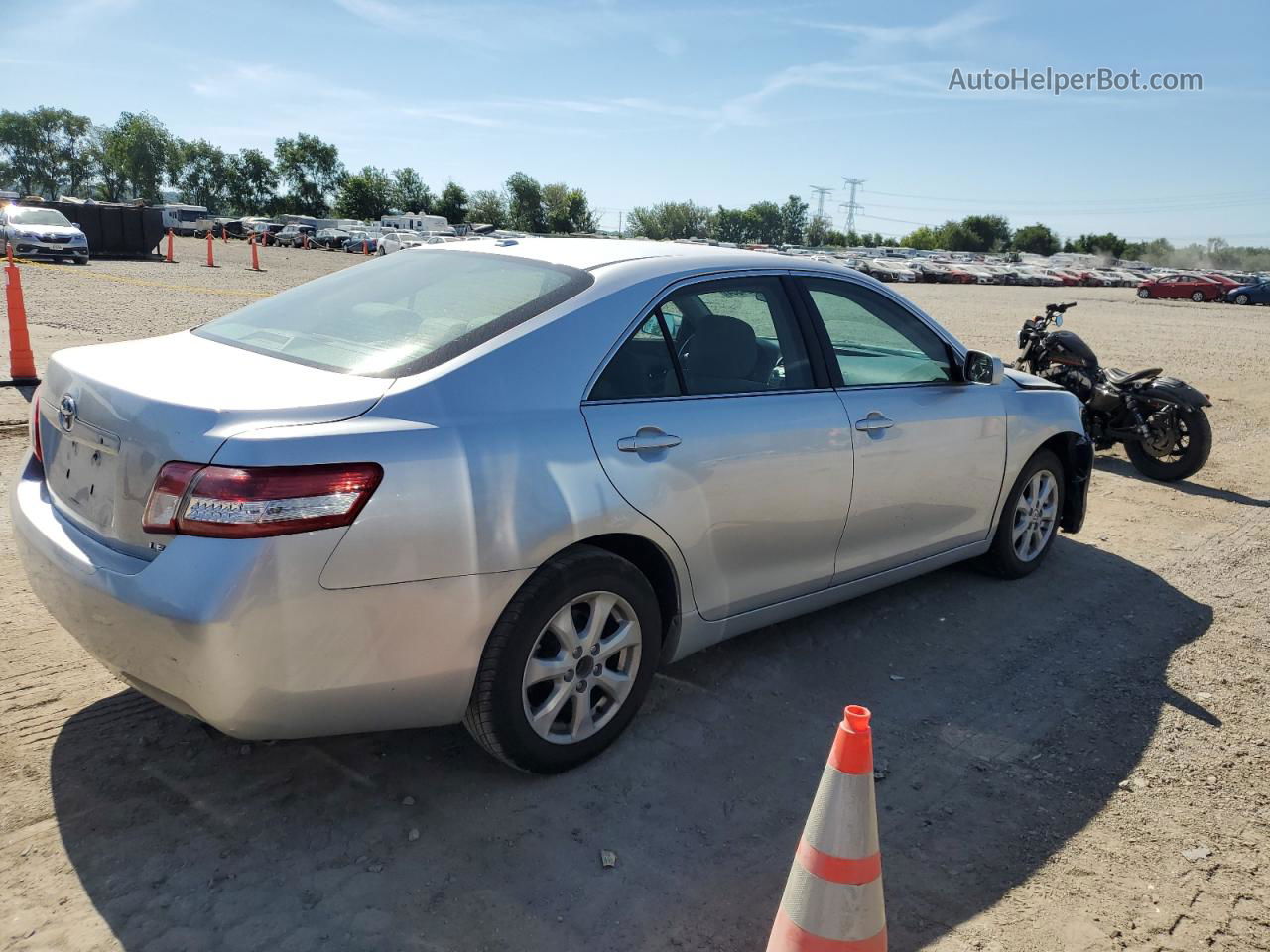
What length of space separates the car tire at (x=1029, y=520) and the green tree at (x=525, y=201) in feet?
351

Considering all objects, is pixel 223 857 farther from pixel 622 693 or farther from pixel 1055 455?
pixel 1055 455

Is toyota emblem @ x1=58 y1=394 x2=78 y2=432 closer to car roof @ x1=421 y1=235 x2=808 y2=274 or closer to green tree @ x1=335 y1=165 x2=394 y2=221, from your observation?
car roof @ x1=421 y1=235 x2=808 y2=274

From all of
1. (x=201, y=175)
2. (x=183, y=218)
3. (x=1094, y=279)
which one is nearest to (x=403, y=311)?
(x=1094, y=279)

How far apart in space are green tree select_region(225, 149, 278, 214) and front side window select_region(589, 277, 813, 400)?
11792 centimetres

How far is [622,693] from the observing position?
3293 millimetres

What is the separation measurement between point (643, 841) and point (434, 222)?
232 feet

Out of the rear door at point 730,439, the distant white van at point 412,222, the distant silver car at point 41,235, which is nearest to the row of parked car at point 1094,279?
the distant silver car at point 41,235

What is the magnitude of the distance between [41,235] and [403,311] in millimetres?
27886

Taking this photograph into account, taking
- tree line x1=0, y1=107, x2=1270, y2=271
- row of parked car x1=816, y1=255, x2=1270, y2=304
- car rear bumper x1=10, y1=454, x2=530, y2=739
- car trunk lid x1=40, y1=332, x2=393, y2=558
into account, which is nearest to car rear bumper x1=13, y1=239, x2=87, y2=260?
row of parked car x1=816, y1=255, x2=1270, y2=304

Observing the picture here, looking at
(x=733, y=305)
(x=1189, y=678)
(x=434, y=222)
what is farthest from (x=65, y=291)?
(x=434, y=222)

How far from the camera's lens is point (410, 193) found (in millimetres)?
104938

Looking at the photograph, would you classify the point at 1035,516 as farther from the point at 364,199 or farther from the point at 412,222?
the point at 364,199

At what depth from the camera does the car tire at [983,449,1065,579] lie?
16.8 feet

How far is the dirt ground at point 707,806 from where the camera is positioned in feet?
8.41
